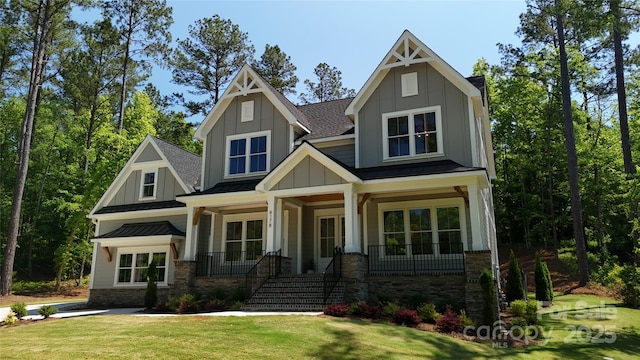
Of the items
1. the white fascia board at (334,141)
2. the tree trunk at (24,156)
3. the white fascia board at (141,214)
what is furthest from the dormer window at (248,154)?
the tree trunk at (24,156)

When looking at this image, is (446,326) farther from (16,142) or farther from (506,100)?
(16,142)

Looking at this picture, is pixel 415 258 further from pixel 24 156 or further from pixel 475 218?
pixel 24 156

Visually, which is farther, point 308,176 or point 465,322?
point 308,176

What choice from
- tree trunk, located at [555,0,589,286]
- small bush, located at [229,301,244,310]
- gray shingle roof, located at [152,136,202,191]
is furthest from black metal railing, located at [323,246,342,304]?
tree trunk, located at [555,0,589,286]

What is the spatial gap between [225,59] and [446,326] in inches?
1156

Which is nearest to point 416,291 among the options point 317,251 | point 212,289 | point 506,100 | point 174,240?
point 317,251

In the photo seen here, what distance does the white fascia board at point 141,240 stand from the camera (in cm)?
1775

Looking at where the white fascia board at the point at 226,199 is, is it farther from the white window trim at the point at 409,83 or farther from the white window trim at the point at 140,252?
the white window trim at the point at 409,83

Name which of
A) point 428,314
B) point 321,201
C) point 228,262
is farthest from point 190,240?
point 428,314

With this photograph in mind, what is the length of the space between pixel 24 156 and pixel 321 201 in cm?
1823

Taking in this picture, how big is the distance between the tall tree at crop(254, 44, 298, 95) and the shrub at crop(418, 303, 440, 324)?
27.7 metres

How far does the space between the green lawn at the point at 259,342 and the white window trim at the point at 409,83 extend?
8.83 metres

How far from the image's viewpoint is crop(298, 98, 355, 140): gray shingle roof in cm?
1797

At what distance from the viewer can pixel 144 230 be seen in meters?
18.6
